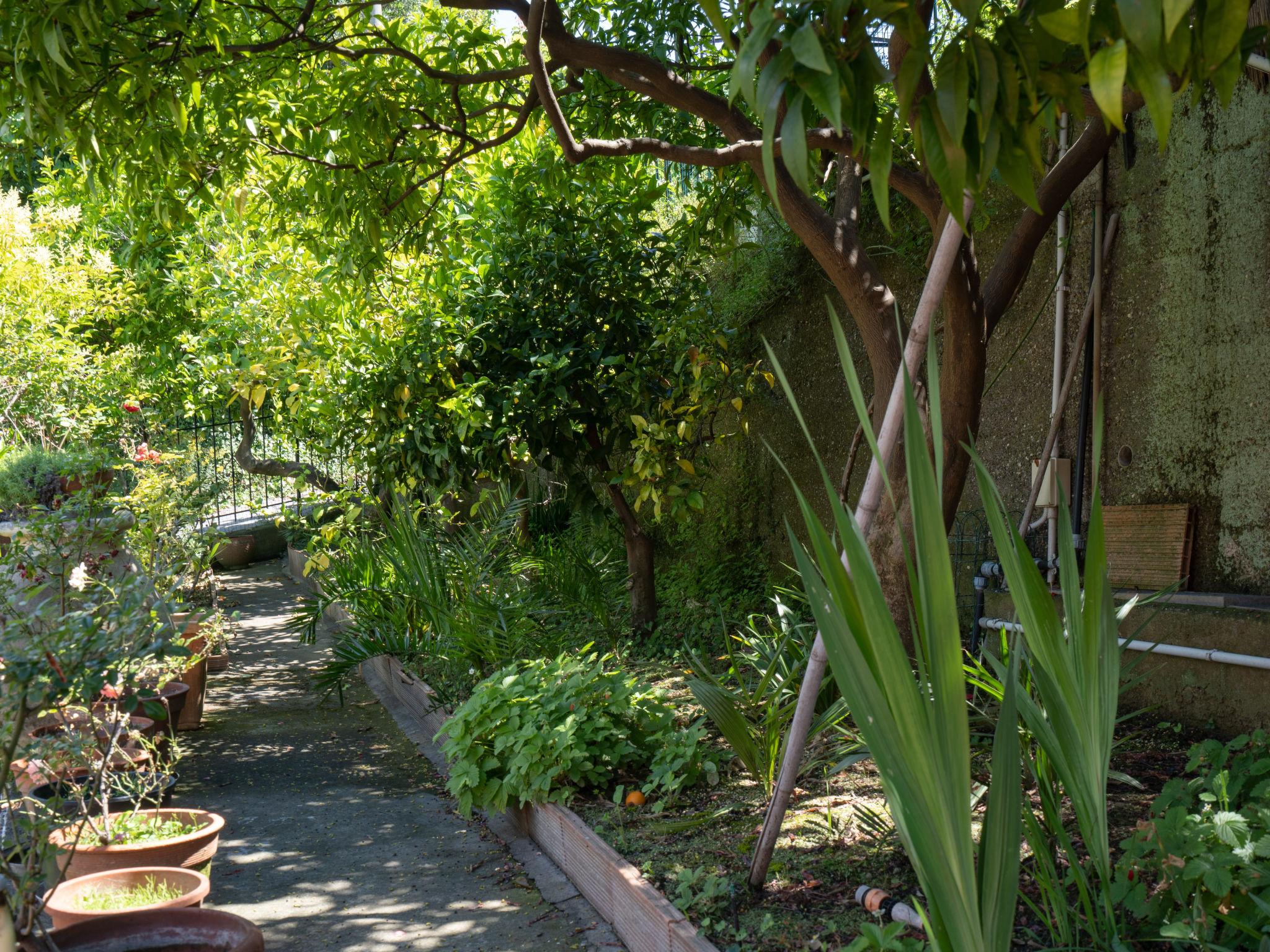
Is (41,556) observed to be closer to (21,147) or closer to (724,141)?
(21,147)

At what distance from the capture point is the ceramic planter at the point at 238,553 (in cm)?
1419

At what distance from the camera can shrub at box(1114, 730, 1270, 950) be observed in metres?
2.04

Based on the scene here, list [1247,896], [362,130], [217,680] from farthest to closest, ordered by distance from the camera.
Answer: [217,680] < [362,130] < [1247,896]

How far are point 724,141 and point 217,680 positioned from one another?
219 inches

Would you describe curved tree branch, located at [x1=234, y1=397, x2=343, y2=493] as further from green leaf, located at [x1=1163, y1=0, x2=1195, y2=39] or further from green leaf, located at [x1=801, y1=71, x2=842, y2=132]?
green leaf, located at [x1=1163, y1=0, x2=1195, y2=39]

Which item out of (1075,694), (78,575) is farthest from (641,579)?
(1075,694)


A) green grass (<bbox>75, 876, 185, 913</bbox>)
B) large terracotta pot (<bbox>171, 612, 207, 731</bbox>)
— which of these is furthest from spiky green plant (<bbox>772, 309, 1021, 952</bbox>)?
large terracotta pot (<bbox>171, 612, 207, 731</bbox>)

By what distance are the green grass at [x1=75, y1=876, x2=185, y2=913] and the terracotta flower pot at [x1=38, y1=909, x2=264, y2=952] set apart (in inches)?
17.6

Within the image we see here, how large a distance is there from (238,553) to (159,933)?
12.7 meters

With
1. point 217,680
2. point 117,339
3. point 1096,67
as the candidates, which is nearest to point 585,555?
point 217,680

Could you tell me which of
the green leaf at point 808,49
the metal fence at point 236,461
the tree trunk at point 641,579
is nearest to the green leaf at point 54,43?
the green leaf at point 808,49

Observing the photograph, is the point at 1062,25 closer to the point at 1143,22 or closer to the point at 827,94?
the point at 1143,22

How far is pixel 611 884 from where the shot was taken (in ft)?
11.1

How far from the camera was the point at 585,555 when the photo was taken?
7.85 meters
